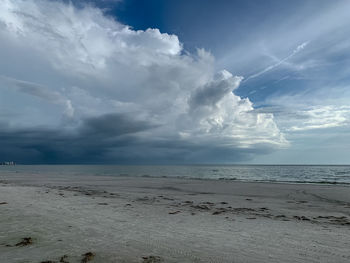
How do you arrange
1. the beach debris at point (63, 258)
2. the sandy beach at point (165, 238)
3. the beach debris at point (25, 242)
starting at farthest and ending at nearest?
1. the beach debris at point (25, 242)
2. the sandy beach at point (165, 238)
3. the beach debris at point (63, 258)

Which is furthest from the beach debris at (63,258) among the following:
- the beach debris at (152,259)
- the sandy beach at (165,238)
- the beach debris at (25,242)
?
the beach debris at (152,259)

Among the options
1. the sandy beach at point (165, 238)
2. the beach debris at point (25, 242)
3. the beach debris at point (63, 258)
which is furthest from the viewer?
the beach debris at point (25, 242)

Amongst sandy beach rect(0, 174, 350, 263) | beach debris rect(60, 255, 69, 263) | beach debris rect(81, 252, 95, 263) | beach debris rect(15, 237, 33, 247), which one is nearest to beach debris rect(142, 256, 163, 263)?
sandy beach rect(0, 174, 350, 263)

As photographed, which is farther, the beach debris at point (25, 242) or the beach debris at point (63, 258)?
the beach debris at point (25, 242)

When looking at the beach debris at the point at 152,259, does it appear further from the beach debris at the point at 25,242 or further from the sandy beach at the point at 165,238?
the beach debris at the point at 25,242

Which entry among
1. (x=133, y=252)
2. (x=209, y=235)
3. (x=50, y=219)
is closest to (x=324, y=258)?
(x=209, y=235)

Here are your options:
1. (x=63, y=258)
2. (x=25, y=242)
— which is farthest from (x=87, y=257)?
(x=25, y=242)

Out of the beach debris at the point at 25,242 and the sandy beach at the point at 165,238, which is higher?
the beach debris at the point at 25,242

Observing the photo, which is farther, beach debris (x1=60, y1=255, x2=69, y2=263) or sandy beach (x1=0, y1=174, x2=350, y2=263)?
sandy beach (x1=0, y1=174, x2=350, y2=263)

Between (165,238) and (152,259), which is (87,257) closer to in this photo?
(152,259)

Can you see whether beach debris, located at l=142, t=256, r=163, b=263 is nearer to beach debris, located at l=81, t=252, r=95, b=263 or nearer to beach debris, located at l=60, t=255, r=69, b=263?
beach debris, located at l=81, t=252, r=95, b=263

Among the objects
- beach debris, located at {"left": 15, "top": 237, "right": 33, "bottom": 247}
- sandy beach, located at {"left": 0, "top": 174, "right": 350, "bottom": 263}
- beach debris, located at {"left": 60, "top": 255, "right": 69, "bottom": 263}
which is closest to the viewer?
beach debris, located at {"left": 60, "top": 255, "right": 69, "bottom": 263}

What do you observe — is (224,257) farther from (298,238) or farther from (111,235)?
(111,235)

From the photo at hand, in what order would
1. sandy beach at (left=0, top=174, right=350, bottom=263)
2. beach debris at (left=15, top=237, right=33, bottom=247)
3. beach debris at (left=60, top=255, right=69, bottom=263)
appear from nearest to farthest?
beach debris at (left=60, top=255, right=69, bottom=263), sandy beach at (left=0, top=174, right=350, bottom=263), beach debris at (left=15, top=237, right=33, bottom=247)
